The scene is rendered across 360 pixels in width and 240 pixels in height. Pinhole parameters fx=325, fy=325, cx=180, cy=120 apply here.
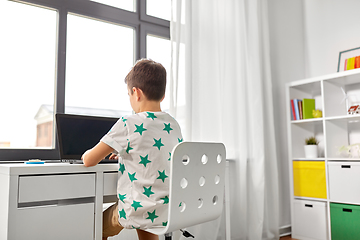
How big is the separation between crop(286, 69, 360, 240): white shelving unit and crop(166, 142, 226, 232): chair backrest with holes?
1418 millimetres

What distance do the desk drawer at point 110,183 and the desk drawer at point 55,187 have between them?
0.21 feet

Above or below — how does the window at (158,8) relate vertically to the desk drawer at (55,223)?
above

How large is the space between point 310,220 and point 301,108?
0.93m

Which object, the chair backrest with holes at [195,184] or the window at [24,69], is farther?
the window at [24,69]

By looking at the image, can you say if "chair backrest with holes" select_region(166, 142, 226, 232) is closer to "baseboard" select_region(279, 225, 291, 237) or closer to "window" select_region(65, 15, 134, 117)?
"window" select_region(65, 15, 134, 117)

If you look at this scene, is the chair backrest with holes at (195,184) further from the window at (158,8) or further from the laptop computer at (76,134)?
the window at (158,8)

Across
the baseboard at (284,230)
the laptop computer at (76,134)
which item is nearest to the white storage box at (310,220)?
the baseboard at (284,230)

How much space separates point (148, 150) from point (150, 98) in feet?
0.82

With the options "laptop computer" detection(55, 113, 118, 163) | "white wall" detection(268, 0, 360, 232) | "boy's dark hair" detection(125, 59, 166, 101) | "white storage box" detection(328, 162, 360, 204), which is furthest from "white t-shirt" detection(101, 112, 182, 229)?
"white wall" detection(268, 0, 360, 232)

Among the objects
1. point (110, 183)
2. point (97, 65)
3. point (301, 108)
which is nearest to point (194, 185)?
point (110, 183)

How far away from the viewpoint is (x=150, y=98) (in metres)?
1.43

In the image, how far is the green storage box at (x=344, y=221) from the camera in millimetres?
2332

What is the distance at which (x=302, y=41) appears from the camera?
324 centimetres

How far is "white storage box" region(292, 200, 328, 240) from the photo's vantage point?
255 centimetres
